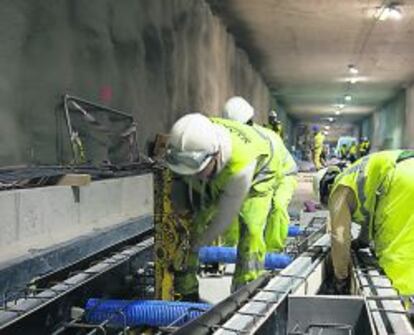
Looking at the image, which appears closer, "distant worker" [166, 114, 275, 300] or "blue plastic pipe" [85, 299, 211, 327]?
"blue plastic pipe" [85, 299, 211, 327]

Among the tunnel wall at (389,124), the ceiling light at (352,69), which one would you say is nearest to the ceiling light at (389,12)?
the ceiling light at (352,69)

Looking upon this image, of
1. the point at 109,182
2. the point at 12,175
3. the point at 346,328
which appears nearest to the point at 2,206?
the point at 12,175

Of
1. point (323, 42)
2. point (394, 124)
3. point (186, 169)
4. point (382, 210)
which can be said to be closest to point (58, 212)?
point (186, 169)

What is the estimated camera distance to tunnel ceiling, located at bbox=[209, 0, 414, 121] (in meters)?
11.8

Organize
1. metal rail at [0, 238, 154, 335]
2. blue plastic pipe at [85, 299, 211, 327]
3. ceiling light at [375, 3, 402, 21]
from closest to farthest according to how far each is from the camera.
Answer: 1. metal rail at [0, 238, 154, 335]
2. blue plastic pipe at [85, 299, 211, 327]
3. ceiling light at [375, 3, 402, 21]

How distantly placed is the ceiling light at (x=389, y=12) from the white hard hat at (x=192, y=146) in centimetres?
885

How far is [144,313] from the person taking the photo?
10.5 feet

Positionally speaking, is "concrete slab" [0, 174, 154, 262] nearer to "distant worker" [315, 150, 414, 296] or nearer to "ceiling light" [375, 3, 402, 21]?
"distant worker" [315, 150, 414, 296]

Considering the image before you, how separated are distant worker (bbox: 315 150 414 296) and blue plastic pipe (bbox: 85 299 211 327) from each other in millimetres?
1044

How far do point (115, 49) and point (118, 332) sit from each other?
4390 mm

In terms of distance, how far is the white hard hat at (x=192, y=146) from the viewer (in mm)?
3316

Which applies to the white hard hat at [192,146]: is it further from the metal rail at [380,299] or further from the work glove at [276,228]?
the work glove at [276,228]

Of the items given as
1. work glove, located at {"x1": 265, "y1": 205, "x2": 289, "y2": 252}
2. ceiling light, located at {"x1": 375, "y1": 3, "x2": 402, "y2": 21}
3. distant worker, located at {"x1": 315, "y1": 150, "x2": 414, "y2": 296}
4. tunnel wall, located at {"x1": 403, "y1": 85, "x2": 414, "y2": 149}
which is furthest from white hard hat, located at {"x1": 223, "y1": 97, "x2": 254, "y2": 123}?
tunnel wall, located at {"x1": 403, "y1": 85, "x2": 414, "y2": 149}

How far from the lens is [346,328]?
288cm
